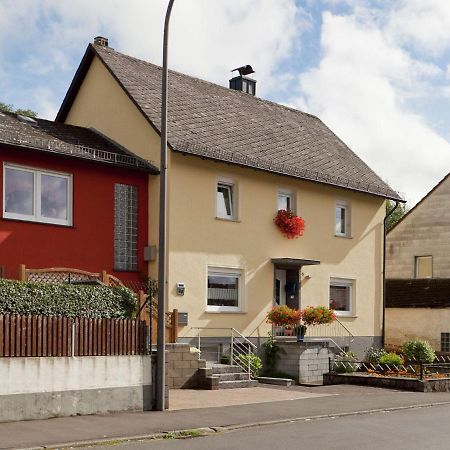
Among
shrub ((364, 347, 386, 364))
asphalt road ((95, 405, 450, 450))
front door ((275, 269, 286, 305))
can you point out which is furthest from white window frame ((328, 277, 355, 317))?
asphalt road ((95, 405, 450, 450))

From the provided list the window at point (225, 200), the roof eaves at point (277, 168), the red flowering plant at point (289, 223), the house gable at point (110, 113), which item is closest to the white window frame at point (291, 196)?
the red flowering plant at point (289, 223)

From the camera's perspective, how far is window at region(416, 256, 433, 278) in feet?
121

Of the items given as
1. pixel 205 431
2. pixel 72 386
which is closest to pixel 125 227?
pixel 72 386

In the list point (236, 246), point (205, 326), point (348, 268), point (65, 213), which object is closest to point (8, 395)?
point (65, 213)

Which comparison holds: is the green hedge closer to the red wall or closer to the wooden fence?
the wooden fence

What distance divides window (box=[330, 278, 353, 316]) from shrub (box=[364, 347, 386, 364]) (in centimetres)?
151

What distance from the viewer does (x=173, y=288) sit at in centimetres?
2192

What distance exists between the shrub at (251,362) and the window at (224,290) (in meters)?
1.69

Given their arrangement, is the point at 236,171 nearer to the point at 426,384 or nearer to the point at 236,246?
the point at 236,246

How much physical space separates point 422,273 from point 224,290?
16421 millimetres

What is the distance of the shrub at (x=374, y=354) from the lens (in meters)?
25.9

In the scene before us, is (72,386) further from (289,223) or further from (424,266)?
(424,266)

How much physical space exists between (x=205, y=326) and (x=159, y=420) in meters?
8.78

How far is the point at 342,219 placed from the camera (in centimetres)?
2812
